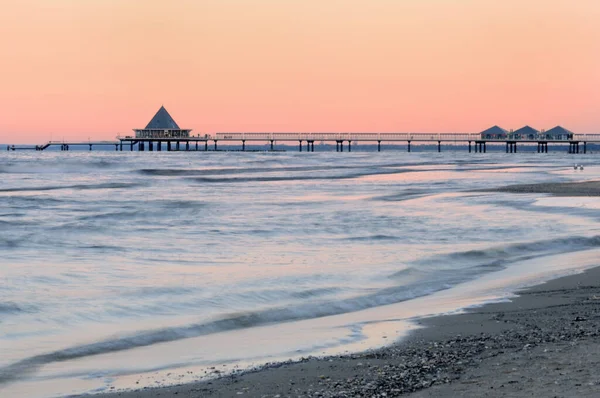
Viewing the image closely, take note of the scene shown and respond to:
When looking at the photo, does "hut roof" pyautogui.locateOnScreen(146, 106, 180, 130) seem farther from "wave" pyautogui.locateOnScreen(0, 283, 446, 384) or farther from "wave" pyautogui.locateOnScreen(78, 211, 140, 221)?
"wave" pyautogui.locateOnScreen(0, 283, 446, 384)

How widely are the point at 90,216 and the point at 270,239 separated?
8.81 metres

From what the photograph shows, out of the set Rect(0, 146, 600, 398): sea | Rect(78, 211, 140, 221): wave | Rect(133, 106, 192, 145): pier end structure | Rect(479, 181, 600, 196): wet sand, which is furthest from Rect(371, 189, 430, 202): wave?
Rect(133, 106, 192, 145): pier end structure

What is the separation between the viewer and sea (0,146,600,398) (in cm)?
831

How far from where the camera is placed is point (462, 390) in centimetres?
614

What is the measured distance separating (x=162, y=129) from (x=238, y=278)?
130 meters

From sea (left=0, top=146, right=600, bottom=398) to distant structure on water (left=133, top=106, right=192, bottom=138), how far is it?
112086 mm

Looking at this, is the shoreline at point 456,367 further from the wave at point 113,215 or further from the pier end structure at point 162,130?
the pier end structure at point 162,130

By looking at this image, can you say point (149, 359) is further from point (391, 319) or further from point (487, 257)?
point (487, 257)

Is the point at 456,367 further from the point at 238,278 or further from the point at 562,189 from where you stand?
the point at 562,189

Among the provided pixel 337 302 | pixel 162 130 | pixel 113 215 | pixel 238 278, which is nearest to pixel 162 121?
pixel 162 130

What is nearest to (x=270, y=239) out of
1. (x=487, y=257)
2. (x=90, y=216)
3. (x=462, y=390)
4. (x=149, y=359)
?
(x=487, y=257)

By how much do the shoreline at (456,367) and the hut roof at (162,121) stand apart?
13468 cm

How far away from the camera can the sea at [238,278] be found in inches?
327

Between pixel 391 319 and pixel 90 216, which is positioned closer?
pixel 391 319
